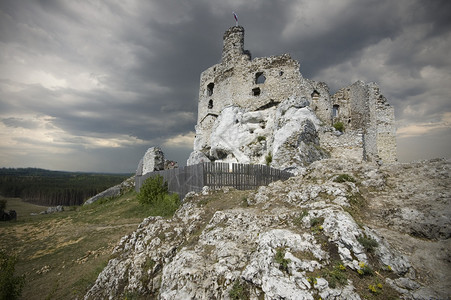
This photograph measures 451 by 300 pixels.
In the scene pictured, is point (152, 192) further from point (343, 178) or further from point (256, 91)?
point (256, 91)

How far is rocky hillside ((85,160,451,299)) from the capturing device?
346 centimetres

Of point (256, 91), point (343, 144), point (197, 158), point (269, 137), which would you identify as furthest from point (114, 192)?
point (343, 144)

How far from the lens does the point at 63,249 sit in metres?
10.3

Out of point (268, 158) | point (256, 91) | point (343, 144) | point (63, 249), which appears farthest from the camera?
point (256, 91)

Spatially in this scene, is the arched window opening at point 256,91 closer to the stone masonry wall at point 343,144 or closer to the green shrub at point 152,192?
the stone masonry wall at point 343,144

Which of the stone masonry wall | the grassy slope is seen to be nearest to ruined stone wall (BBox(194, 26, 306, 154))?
the stone masonry wall

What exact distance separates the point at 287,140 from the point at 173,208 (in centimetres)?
1014

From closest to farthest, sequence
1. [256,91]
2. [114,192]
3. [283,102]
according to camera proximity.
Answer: [283,102] < [256,91] < [114,192]

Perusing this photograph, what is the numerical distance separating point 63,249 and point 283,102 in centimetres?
1940

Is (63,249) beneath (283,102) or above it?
beneath

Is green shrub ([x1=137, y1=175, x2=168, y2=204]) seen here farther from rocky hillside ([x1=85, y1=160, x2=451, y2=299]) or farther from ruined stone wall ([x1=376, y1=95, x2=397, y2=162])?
ruined stone wall ([x1=376, y1=95, x2=397, y2=162])

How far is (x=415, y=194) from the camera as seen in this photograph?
6.00 metres

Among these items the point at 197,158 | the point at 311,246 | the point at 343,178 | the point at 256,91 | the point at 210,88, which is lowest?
the point at 311,246

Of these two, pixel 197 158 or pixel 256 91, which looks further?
pixel 197 158
